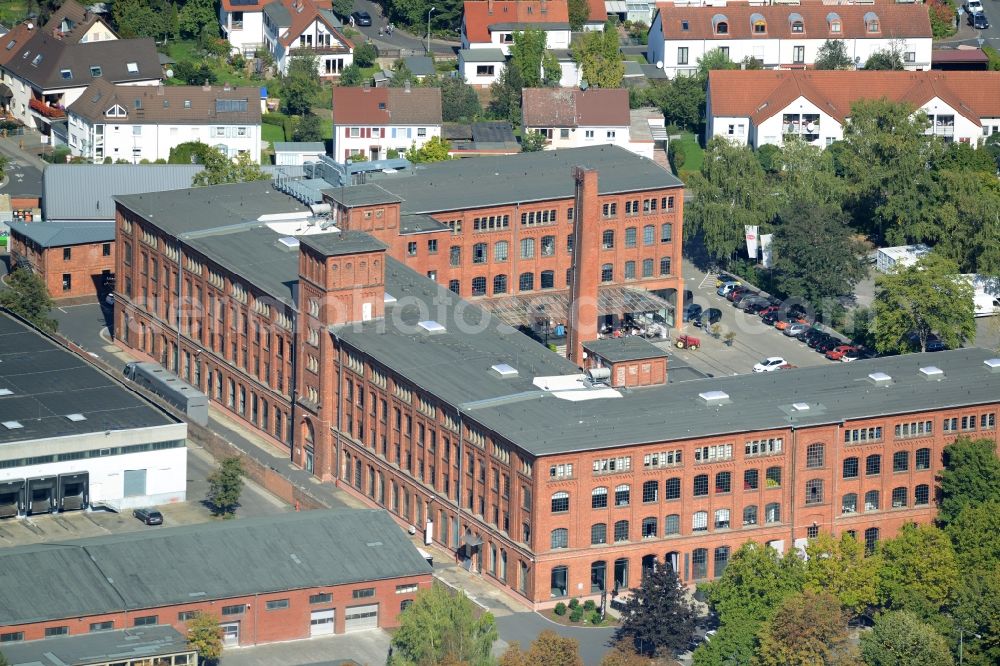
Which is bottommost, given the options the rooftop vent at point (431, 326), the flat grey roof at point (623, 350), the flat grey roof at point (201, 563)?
the flat grey roof at point (201, 563)

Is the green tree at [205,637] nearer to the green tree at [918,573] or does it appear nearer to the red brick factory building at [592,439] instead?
the red brick factory building at [592,439]

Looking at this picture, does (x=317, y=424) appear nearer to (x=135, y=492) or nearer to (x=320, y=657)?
(x=135, y=492)

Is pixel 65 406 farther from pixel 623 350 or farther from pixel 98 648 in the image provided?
pixel 623 350

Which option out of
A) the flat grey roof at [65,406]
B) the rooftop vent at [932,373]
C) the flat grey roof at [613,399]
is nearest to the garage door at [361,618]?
the flat grey roof at [613,399]

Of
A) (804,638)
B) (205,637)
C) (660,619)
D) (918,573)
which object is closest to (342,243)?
(205,637)

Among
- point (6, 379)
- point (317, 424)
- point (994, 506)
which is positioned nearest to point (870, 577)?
point (994, 506)

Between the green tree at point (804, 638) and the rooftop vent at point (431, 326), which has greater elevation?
the rooftop vent at point (431, 326)
